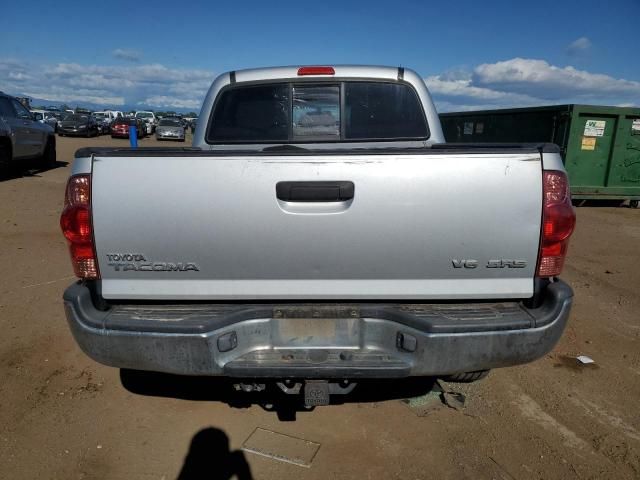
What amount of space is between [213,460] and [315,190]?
5.29 ft

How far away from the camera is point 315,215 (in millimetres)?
2215

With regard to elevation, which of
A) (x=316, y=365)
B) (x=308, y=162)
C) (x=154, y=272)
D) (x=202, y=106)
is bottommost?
(x=316, y=365)

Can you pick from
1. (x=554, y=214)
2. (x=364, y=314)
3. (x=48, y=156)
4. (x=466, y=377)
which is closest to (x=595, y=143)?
(x=466, y=377)

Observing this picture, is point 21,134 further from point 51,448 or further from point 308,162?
point 308,162

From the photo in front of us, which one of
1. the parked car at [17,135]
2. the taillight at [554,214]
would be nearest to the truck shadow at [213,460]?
the taillight at [554,214]

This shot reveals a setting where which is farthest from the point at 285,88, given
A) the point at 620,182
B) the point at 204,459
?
A: the point at 620,182

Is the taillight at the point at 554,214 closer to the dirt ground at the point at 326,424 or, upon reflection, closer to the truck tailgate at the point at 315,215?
the truck tailgate at the point at 315,215

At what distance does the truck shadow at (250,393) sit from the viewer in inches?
124

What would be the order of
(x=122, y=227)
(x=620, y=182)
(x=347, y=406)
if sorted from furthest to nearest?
1. (x=620, y=182)
2. (x=347, y=406)
3. (x=122, y=227)

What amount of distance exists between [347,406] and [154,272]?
161 cm

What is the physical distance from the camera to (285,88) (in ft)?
12.1

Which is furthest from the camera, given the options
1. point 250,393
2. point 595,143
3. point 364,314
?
point 595,143

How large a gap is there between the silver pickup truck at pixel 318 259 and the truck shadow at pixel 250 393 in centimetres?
85

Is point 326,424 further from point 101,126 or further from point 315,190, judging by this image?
point 101,126
